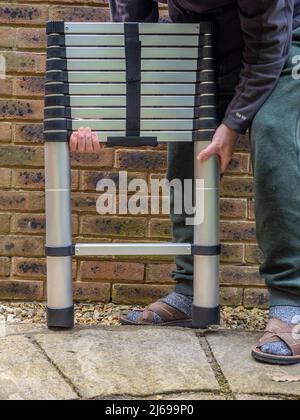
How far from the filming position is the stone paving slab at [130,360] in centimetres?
138

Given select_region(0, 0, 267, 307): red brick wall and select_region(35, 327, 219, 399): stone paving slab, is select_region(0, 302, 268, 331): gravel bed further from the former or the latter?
select_region(35, 327, 219, 399): stone paving slab

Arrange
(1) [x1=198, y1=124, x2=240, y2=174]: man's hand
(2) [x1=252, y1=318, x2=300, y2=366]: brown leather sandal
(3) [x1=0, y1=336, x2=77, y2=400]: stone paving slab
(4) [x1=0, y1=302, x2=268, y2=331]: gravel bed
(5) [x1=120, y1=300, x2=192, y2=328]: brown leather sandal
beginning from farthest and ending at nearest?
(4) [x1=0, y1=302, x2=268, y2=331]: gravel bed < (5) [x1=120, y1=300, x2=192, y2=328]: brown leather sandal < (1) [x1=198, y1=124, x2=240, y2=174]: man's hand < (2) [x1=252, y1=318, x2=300, y2=366]: brown leather sandal < (3) [x1=0, y1=336, x2=77, y2=400]: stone paving slab

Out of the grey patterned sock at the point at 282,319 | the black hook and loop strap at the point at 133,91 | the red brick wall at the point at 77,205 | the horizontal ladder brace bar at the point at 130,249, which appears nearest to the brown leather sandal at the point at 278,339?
the grey patterned sock at the point at 282,319

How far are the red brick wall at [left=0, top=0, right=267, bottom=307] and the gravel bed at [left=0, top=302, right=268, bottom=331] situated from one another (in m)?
0.03

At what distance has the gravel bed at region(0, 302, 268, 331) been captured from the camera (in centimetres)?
207

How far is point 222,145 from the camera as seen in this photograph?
1.67 metres

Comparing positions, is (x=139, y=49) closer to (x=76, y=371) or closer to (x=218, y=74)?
(x=218, y=74)

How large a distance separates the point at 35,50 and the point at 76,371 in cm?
118

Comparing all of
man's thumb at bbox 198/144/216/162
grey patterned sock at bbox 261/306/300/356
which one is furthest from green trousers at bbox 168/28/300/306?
man's thumb at bbox 198/144/216/162

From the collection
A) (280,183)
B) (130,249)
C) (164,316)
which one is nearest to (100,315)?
(164,316)

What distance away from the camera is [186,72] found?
1.72m

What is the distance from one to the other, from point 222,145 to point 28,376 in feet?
2.46

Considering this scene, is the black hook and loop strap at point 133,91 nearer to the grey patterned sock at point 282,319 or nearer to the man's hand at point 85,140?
the man's hand at point 85,140
